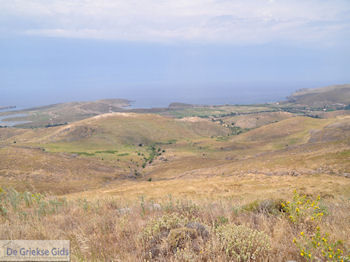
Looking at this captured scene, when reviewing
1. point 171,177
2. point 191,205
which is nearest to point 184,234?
point 191,205

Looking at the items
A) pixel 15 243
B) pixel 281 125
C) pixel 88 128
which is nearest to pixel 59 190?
pixel 15 243

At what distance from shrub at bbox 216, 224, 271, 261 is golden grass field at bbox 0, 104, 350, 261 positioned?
0.07 ft

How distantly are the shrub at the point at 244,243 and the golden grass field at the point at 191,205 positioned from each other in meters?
0.02

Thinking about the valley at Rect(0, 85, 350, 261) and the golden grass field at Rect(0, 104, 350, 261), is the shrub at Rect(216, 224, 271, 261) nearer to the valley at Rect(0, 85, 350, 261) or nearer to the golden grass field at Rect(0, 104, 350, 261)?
the golden grass field at Rect(0, 104, 350, 261)

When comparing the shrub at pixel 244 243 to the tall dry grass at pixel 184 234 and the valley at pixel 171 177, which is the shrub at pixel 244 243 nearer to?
the tall dry grass at pixel 184 234

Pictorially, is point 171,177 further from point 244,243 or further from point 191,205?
point 244,243

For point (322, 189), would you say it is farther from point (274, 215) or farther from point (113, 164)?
point (113, 164)

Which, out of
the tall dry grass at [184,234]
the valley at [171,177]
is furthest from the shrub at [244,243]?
the valley at [171,177]

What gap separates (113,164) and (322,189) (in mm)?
42359

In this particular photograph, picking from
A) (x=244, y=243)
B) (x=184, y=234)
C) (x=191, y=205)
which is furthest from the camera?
(x=191, y=205)

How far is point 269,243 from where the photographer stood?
387 centimetres

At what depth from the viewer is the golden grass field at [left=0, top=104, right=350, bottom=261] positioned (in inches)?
156

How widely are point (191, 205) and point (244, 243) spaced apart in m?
2.58

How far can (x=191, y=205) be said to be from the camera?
631 cm
